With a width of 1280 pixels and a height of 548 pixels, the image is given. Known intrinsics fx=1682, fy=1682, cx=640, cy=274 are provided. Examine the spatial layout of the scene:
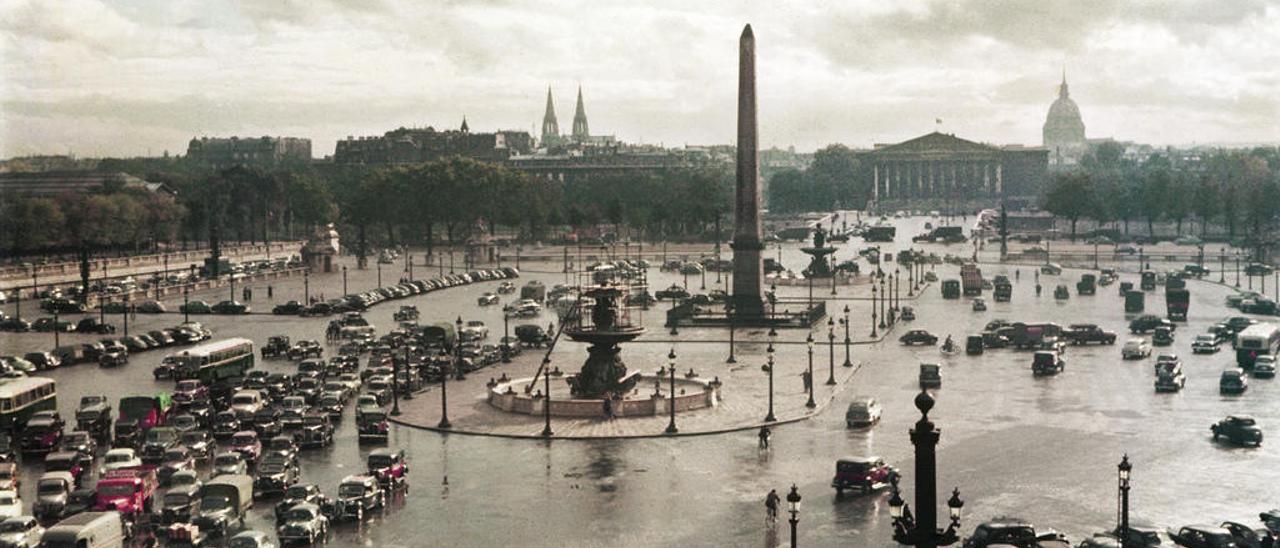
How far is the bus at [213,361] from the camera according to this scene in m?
62.7

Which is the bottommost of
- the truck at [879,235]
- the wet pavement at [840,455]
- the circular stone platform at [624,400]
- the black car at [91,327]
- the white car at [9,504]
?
the wet pavement at [840,455]

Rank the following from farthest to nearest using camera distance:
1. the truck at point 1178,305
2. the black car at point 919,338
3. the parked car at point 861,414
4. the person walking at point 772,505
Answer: the truck at point 1178,305
the black car at point 919,338
the parked car at point 861,414
the person walking at point 772,505

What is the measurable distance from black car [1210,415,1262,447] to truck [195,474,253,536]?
28.0 m

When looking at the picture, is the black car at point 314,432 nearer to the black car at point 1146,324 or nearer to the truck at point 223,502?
the truck at point 223,502

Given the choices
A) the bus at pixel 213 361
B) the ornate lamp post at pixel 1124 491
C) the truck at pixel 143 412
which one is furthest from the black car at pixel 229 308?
the ornate lamp post at pixel 1124 491

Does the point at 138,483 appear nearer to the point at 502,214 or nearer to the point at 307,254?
the point at 307,254

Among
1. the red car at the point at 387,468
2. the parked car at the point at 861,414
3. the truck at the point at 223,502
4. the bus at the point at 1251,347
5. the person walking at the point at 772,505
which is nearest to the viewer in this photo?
the truck at the point at 223,502

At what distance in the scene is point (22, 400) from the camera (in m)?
53.4

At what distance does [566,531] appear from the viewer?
37594mm

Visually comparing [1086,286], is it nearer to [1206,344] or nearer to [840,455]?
[1206,344]

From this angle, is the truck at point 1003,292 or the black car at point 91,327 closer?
the black car at point 91,327

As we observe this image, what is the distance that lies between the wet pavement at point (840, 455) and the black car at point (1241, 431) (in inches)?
23.4

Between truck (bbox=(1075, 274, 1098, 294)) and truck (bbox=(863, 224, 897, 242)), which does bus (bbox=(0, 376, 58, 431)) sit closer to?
truck (bbox=(1075, 274, 1098, 294))

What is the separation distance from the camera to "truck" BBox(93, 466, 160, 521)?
3903cm
